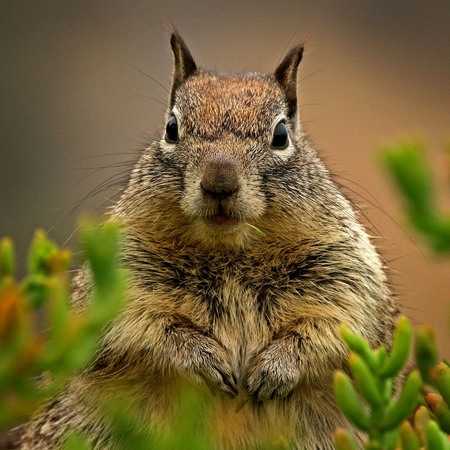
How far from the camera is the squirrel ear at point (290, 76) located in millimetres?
4492

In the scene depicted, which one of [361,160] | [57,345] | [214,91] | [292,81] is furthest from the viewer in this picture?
Result: [361,160]

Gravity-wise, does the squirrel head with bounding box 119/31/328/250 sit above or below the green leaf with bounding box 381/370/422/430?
above

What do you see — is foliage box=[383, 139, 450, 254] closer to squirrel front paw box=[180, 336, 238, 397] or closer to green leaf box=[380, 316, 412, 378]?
green leaf box=[380, 316, 412, 378]

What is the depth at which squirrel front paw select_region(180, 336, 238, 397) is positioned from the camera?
3369 mm

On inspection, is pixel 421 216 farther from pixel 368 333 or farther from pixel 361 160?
pixel 361 160

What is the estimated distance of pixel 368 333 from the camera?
3838 millimetres

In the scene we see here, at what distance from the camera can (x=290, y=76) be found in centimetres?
450

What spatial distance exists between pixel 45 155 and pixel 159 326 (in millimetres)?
4824

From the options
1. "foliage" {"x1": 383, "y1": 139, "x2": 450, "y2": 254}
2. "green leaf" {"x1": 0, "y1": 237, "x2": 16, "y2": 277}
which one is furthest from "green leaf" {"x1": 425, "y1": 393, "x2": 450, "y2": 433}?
"green leaf" {"x1": 0, "y1": 237, "x2": 16, "y2": 277}

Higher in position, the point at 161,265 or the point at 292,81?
the point at 292,81

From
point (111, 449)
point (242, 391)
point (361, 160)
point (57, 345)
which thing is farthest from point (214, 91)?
point (361, 160)

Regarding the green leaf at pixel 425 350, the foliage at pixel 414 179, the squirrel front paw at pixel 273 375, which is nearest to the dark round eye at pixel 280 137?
the squirrel front paw at pixel 273 375

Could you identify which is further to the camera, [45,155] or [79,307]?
[45,155]

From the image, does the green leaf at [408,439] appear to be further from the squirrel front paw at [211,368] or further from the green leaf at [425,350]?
the squirrel front paw at [211,368]
